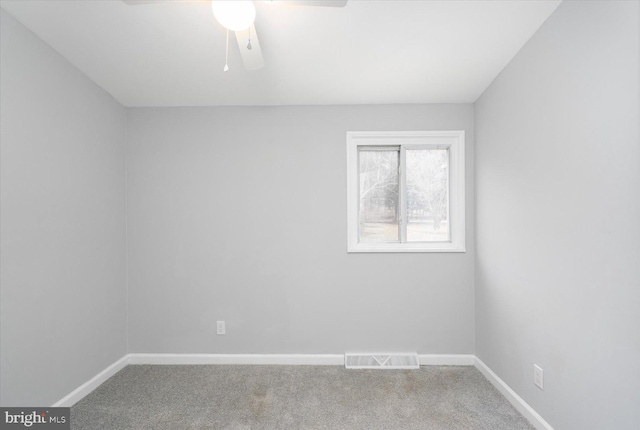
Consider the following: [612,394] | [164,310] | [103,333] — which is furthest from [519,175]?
[103,333]

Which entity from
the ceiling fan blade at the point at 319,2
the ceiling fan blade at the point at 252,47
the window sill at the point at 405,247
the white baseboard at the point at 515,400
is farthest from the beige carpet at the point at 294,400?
the ceiling fan blade at the point at 319,2

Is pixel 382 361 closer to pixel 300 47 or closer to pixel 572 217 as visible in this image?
pixel 572 217

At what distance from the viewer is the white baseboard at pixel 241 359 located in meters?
2.81

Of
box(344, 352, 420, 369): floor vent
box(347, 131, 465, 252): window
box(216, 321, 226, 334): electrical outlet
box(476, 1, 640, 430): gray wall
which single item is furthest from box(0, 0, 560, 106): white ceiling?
box(344, 352, 420, 369): floor vent

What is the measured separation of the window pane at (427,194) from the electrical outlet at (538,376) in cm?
127

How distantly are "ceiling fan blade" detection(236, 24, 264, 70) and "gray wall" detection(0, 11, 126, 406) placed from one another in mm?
1341

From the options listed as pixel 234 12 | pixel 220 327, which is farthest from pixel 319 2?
pixel 220 327

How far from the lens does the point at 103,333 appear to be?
2.54 m

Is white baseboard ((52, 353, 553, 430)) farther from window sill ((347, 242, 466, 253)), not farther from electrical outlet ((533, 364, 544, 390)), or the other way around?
window sill ((347, 242, 466, 253))

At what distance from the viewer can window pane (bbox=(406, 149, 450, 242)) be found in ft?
9.73

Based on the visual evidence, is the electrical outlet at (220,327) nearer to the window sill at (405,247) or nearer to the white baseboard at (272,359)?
the white baseboard at (272,359)

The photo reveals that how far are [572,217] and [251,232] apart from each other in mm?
2303

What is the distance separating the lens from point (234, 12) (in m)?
1.24

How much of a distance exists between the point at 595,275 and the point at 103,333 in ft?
10.8
